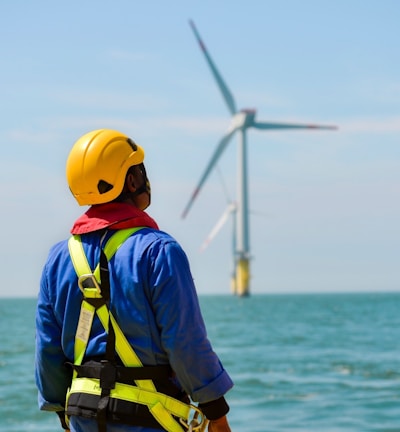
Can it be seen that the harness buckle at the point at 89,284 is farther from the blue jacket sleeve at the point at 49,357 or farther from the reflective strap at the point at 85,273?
the blue jacket sleeve at the point at 49,357

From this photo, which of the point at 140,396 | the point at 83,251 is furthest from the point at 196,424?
the point at 83,251

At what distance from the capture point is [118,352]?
3045mm

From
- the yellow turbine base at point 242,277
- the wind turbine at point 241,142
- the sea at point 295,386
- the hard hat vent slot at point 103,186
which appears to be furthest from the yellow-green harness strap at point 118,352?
the yellow turbine base at point 242,277

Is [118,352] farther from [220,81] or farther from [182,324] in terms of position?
[220,81]

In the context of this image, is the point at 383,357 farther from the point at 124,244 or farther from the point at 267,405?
the point at 124,244

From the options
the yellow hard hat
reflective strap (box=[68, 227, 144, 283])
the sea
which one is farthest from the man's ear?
the sea

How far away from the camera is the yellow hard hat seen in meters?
3.14

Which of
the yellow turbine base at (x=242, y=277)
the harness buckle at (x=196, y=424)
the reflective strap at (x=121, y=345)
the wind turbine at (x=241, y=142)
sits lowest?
the yellow turbine base at (x=242, y=277)

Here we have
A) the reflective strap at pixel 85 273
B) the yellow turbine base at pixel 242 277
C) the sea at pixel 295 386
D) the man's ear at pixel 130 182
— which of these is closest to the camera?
the reflective strap at pixel 85 273

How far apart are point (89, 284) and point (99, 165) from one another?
0.37 meters

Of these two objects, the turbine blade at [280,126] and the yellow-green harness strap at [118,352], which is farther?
the turbine blade at [280,126]

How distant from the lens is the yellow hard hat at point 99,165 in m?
3.14

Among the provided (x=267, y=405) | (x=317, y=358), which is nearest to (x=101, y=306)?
(x=267, y=405)

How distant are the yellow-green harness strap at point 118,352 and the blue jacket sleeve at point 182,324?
100 mm
